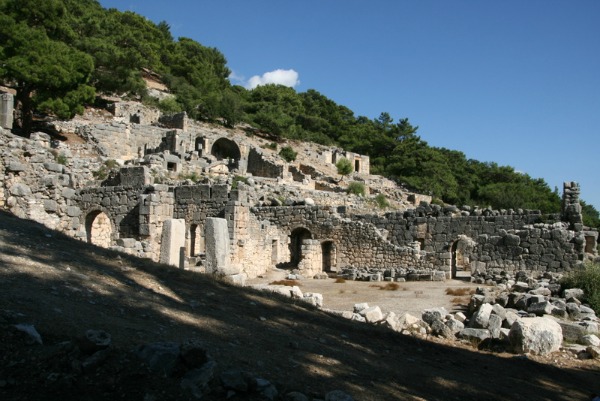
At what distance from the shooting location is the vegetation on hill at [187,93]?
2959 centimetres

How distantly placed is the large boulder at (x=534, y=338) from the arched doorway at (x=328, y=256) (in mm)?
14123

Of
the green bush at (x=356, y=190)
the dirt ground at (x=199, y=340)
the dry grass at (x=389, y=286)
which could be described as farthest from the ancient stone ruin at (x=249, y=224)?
the green bush at (x=356, y=190)

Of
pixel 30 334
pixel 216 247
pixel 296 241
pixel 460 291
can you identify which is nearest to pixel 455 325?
pixel 460 291

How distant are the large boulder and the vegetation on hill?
27.2 m

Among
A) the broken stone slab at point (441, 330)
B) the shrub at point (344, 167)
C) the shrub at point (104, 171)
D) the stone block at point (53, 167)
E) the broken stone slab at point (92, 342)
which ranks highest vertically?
the shrub at point (344, 167)

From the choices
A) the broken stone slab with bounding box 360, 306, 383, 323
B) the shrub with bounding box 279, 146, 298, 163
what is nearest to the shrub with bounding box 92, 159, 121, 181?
the broken stone slab with bounding box 360, 306, 383, 323

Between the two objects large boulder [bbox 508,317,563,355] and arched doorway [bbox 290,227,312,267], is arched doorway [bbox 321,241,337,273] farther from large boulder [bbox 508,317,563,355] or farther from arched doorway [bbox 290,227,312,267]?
large boulder [bbox 508,317,563,355]

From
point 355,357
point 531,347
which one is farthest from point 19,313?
point 531,347

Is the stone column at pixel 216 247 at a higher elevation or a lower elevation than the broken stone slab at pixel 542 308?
higher

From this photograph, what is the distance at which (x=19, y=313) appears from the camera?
15.9ft

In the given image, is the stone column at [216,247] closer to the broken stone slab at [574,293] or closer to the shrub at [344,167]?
the broken stone slab at [574,293]

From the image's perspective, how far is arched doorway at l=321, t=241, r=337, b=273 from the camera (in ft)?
77.4

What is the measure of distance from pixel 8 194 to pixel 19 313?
12016mm

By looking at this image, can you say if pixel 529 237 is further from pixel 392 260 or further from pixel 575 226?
pixel 392 260
